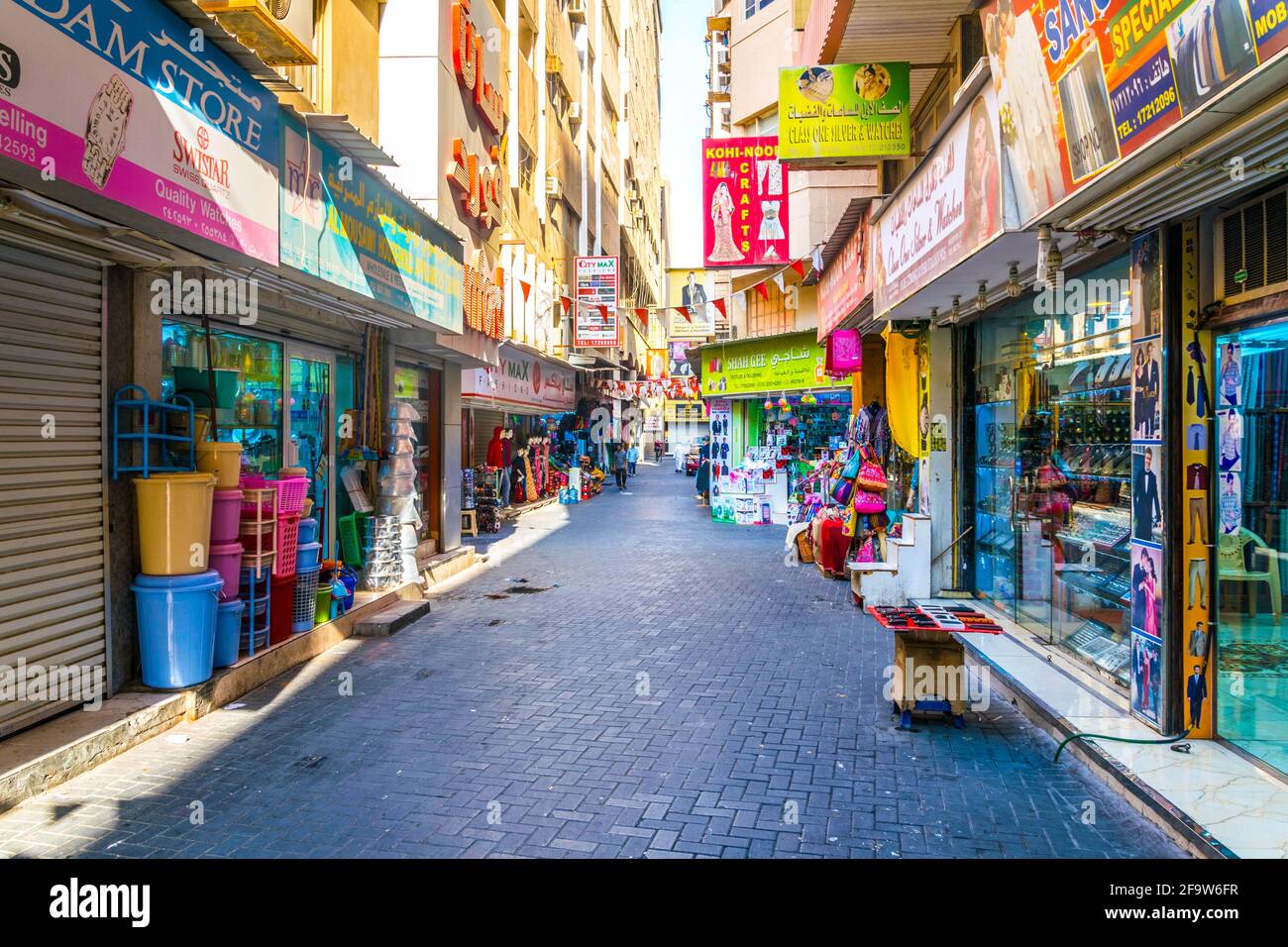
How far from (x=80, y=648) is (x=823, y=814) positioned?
5.05 metres

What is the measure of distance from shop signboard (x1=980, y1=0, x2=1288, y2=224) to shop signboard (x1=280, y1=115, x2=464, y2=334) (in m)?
5.47

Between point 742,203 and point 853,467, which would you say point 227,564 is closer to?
point 853,467

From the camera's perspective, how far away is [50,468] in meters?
5.55

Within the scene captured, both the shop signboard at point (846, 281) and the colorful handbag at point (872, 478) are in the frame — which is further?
the colorful handbag at point (872, 478)

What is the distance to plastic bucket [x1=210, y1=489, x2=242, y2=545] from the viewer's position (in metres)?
6.61

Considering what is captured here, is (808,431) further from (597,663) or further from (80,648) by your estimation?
(80,648)

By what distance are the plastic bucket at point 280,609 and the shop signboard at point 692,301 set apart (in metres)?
16.6

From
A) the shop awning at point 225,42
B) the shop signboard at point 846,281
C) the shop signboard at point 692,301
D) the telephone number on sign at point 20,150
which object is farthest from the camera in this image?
the shop signboard at point 692,301

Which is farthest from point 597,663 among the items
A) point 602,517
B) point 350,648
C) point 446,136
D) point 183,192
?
point 602,517

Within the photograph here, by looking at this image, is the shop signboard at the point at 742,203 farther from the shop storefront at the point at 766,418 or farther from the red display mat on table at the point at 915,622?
the red display mat on table at the point at 915,622

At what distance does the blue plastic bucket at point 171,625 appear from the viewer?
239 inches

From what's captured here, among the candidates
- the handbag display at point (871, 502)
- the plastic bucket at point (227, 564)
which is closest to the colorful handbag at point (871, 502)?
the handbag display at point (871, 502)

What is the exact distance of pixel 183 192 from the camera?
5.50 m
